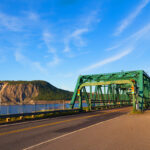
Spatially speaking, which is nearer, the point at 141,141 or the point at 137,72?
the point at 141,141

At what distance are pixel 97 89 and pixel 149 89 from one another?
1378 centimetres

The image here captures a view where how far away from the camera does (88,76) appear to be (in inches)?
1390

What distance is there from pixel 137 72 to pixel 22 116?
21.5 metres

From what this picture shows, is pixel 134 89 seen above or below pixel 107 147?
above

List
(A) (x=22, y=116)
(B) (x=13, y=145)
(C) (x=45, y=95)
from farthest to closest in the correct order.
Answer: (C) (x=45, y=95) < (A) (x=22, y=116) < (B) (x=13, y=145)

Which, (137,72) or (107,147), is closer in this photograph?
(107,147)

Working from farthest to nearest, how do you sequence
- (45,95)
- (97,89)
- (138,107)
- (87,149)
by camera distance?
1. (45,95)
2. (97,89)
3. (138,107)
4. (87,149)

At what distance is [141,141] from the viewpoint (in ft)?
25.6

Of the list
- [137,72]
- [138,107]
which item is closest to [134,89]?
[138,107]

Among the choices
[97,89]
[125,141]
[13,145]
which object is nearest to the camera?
[13,145]

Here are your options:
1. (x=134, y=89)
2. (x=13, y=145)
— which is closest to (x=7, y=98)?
(x=134, y=89)

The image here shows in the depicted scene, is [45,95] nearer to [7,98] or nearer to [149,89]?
[7,98]

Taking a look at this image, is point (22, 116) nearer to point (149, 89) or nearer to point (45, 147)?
point (45, 147)

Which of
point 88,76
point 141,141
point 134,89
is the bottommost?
point 141,141
